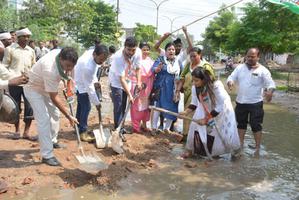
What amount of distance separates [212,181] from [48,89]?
242cm

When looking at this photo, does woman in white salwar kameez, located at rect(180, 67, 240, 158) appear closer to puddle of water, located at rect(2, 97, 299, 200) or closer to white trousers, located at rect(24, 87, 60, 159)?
puddle of water, located at rect(2, 97, 299, 200)

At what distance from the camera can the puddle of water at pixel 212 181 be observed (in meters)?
4.67

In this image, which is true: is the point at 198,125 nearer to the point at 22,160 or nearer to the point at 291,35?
the point at 22,160

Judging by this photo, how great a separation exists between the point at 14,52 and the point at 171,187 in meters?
3.53

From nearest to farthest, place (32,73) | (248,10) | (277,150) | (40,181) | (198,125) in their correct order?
(40,181) < (32,73) < (198,125) < (277,150) < (248,10)

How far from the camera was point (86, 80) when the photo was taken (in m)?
6.33

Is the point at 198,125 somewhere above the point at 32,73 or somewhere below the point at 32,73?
below

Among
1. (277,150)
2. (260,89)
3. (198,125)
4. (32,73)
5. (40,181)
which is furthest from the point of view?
(277,150)

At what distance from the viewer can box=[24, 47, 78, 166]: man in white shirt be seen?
487 cm

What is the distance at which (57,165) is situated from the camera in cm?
525

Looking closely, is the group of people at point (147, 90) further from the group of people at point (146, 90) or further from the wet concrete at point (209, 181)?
the wet concrete at point (209, 181)

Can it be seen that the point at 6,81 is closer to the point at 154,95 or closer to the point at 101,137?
the point at 101,137

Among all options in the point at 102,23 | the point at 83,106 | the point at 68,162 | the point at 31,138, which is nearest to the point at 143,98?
the point at 83,106

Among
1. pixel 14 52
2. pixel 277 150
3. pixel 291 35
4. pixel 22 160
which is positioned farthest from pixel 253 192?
pixel 291 35
